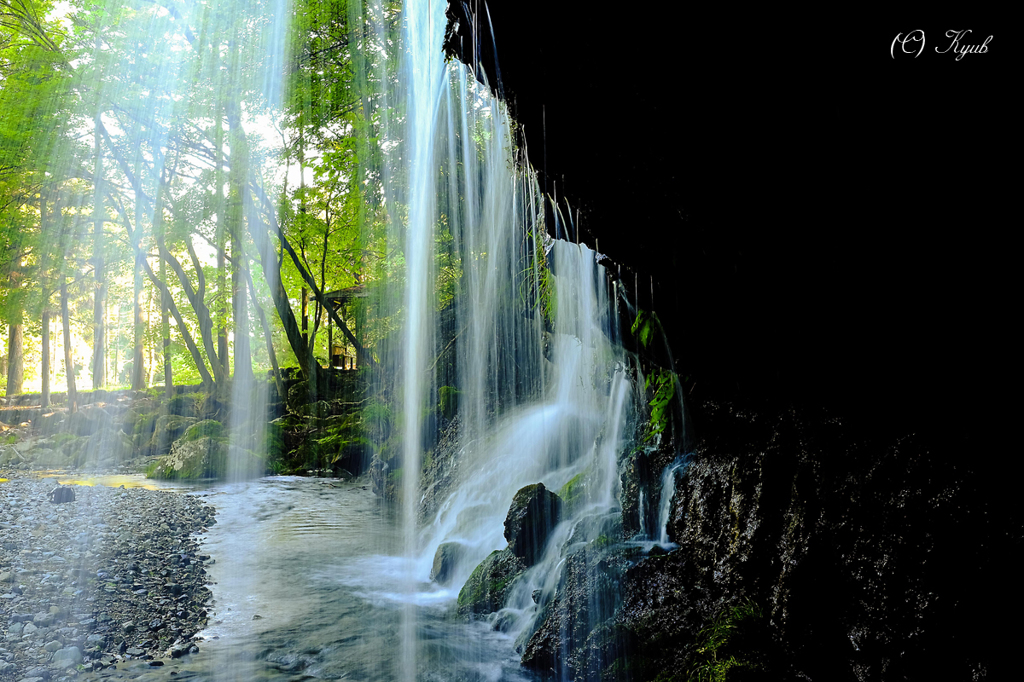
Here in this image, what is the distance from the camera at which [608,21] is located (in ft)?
10.2

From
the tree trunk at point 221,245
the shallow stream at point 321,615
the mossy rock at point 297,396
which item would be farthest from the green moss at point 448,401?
the tree trunk at point 221,245

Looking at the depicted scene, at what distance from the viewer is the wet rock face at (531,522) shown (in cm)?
630

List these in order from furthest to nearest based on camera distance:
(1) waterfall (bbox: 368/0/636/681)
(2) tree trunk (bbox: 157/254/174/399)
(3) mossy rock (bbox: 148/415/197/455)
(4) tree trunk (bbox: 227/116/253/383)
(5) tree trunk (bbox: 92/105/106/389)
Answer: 1. (2) tree trunk (bbox: 157/254/174/399)
2. (3) mossy rock (bbox: 148/415/197/455)
3. (5) tree trunk (bbox: 92/105/106/389)
4. (4) tree trunk (bbox: 227/116/253/383)
5. (1) waterfall (bbox: 368/0/636/681)

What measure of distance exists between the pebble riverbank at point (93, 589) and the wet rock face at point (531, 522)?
325 centimetres

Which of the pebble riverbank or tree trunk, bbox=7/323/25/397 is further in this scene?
tree trunk, bbox=7/323/25/397

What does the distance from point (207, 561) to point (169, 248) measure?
15684 mm

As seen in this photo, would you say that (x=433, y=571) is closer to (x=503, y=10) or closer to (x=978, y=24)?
(x=503, y=10)

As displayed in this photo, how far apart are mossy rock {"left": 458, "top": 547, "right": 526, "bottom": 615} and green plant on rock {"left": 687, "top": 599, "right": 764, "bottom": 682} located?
8.13ft

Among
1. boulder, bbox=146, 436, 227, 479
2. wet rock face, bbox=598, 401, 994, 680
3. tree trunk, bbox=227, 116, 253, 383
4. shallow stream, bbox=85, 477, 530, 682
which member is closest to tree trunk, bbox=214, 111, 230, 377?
tree trunk, bbox=227, 116, 253, 383

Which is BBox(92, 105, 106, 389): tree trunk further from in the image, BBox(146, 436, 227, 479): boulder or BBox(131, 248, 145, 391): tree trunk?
BBox(146, 436, 227, 479): boulder

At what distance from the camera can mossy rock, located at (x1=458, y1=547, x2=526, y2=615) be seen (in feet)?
20.3

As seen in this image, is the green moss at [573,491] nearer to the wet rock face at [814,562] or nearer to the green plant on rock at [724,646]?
the wet rock face at [814,562]

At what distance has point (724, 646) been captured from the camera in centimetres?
391

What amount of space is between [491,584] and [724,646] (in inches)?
120
